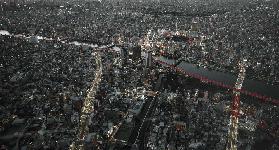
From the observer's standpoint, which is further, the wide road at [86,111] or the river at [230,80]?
the river at [230,80]

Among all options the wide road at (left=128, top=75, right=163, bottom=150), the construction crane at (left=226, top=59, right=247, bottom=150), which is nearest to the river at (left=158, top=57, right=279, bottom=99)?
the construction crane at (left=226, top=59, right=247, bottom=150)

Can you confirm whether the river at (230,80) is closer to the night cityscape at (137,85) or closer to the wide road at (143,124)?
the night cityscape at (137,85)

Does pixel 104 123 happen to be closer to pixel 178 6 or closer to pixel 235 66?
pixel 235 66

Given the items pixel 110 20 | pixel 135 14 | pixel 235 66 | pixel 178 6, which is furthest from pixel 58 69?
pixel 178 6

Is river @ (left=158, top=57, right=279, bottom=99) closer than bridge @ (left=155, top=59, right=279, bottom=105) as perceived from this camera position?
No

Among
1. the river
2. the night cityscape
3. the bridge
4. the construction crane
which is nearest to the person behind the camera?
the construction crane

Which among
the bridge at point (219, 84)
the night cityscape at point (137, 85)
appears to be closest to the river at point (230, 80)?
the night cityscape at point (137, 85)

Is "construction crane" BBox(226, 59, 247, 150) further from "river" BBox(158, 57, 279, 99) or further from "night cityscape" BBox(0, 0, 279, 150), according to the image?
"river" BBox(158, 57, 279, 99)

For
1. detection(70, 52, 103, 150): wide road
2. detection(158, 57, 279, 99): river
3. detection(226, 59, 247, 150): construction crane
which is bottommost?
detection(158, 57, 279, 99): river

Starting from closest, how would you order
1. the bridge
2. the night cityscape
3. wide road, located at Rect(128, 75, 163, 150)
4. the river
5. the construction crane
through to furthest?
1. the construction crane
2. wide road, located at Rect(128, 75, 163, 150)
3. the night cityscape
4. the bridge
5. the river
